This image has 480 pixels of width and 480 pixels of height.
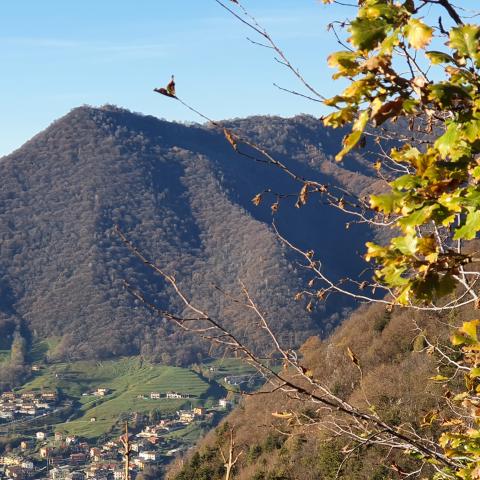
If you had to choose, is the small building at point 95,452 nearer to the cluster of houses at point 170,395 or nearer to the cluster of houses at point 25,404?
the cluster of houses at point 25,404

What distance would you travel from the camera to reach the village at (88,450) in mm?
60844

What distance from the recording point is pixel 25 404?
86812 millimetres

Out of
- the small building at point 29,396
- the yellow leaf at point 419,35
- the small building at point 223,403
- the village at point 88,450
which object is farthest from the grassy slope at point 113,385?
the yellow leaf at point 419,35

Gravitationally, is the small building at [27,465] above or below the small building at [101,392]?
above

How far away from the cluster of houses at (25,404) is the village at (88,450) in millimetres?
114

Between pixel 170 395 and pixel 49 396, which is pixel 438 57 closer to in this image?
pixel 170 395

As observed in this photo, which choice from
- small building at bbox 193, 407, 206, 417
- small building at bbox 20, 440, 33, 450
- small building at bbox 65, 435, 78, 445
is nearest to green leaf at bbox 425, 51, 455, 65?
small building at bbox 65, 435, 78, 445

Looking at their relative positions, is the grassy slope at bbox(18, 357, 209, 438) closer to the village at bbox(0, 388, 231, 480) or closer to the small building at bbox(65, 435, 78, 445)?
the small building at bbox(65, 435, 78, 445)

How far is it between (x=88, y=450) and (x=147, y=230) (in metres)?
69.1

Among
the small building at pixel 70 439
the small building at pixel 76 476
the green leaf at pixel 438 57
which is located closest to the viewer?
the green leaf at pixel 438 57

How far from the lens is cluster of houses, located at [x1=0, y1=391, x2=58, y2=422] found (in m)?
82.5

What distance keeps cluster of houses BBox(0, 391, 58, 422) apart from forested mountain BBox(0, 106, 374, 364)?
1645 cm

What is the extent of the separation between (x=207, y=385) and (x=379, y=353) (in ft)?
179

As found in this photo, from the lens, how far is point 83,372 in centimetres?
10044
